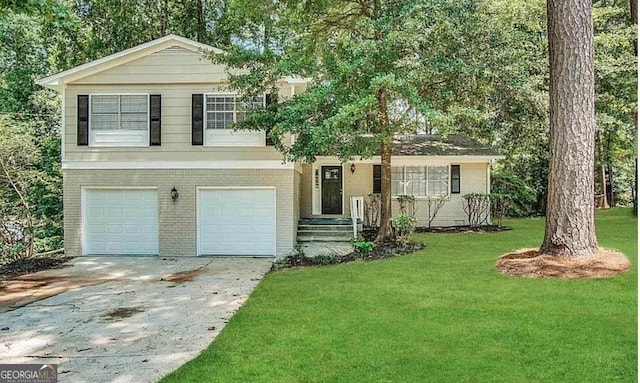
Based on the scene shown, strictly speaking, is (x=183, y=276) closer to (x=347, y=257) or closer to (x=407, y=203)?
(x=347, y=257)

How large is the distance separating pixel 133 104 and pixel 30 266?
4347mm

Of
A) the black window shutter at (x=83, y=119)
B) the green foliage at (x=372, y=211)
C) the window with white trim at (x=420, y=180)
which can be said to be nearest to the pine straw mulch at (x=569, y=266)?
the green foliage at (x=372, y=211)

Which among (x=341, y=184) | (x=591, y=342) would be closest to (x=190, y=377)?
(x=591, y=342)

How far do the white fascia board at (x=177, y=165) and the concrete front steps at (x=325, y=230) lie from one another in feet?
8.42

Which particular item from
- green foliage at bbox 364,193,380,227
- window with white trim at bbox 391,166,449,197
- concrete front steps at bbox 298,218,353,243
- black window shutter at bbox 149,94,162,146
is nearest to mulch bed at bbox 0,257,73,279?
black window shutter at bbox 149,94,162,146

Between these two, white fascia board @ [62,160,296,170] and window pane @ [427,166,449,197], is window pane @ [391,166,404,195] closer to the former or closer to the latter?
window pane @ [427,166,449,197]

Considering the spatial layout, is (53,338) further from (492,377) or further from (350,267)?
(350,267)

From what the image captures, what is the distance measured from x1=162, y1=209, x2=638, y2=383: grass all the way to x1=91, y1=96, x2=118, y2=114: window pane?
6688 mm

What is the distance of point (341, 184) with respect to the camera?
1652cm

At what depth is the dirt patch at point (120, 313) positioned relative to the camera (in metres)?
6.28

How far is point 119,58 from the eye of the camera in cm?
1188

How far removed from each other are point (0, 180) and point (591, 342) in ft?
50.4

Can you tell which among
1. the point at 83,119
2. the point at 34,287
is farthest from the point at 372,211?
the point at 34,287

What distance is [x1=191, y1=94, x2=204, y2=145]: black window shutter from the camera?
1192 cm
